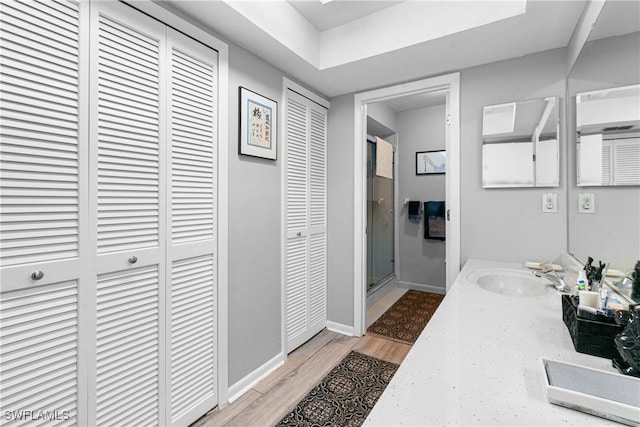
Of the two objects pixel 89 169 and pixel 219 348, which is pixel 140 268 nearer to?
pixel 89 169

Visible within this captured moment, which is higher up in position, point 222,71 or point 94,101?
point 222,71

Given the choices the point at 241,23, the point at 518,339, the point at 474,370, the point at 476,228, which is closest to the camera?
the point at 474,370

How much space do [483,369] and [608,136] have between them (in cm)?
118

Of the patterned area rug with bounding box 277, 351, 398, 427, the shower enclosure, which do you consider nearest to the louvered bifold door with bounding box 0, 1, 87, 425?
the patterned area rug with bounding box 277, 351, 398, 427

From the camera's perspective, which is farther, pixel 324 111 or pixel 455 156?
pixel 324 111

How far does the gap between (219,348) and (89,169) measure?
116 centimetres

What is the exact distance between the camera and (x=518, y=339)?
0.92 meters

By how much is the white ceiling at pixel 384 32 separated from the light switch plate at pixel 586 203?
928 mm

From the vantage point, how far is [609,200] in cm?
123

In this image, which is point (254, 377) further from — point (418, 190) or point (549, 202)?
point (418, 190)

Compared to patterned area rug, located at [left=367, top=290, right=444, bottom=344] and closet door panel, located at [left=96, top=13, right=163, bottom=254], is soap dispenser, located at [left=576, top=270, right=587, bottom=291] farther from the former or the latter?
closet door panel, located at [left=96, top=13, right=163, bottom=254]

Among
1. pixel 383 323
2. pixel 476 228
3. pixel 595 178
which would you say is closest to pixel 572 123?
pixel 595 178

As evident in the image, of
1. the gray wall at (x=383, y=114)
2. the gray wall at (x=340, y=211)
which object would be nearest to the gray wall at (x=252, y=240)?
the gray wall at (x=340, y=211)

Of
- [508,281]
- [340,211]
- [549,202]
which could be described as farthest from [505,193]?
[340,211]
